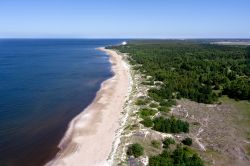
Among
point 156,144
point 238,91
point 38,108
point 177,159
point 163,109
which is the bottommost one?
point 38,108

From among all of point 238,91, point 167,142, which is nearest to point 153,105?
point 167,142

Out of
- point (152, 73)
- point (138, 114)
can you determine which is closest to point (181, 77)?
point (152, 73)

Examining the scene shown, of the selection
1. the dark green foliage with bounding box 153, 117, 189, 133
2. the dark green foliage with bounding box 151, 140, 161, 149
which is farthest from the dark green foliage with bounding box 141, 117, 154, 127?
the dark green foliage with bounding box 151, 140, 161, 149

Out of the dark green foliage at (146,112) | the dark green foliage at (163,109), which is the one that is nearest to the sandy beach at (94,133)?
the dark green foliage at (146,112)

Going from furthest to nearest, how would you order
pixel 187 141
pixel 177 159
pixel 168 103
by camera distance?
1. pixel 168 103
2. pixel 187 141
3. pixel 177 159

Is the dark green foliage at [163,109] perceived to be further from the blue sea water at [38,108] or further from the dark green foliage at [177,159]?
the blue sea water at [38,108]

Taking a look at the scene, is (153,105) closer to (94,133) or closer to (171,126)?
(171,126)

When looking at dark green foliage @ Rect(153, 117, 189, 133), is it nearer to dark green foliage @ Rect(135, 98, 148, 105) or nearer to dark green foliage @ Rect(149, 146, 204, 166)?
dark green foliage @ Rect(149, 146, 204, 166)
